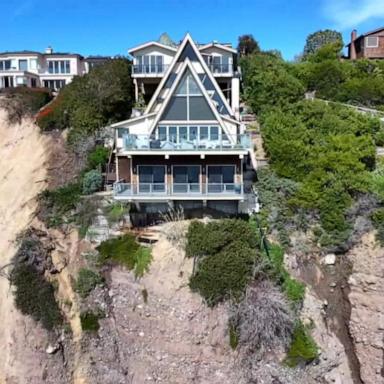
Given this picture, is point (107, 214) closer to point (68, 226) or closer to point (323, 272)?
point (68, 226)

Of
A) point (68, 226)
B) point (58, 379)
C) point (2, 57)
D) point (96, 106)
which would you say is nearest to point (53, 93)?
point (2, 57)

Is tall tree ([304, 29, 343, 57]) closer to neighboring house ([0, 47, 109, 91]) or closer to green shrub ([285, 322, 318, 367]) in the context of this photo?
neighboring house ([0, 47, 109, 91])

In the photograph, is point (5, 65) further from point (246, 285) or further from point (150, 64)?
point (246, 285)

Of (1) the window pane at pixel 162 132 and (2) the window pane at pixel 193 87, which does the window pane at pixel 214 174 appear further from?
(2) the window pane at pixel 193 87

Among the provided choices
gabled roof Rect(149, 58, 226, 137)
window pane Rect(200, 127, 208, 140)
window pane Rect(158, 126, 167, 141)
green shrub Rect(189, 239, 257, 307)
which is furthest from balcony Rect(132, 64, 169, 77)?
green shrub Rect(189, 239, 257, 307)

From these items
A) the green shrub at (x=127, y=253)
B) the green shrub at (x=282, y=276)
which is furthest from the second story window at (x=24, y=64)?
the green shrub at (x=282, y=276)

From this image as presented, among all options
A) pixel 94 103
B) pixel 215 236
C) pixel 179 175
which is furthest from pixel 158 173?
pixel 94 103

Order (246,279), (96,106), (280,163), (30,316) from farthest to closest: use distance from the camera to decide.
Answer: (96,106) < (280,163) < (30,316) < (246,279)
